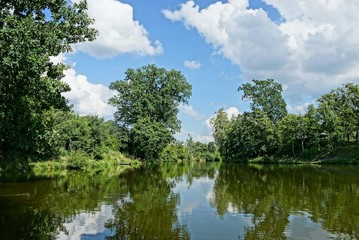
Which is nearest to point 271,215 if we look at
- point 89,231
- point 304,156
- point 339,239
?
point 339,239

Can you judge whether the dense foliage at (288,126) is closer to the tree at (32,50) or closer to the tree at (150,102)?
the tree at (150,102)

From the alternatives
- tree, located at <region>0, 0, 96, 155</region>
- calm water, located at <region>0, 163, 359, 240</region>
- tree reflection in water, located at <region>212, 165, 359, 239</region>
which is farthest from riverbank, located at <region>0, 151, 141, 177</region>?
tree reflection in water, located at <region>212, 165, 359, 239</region>

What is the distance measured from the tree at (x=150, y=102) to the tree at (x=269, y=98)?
58.4 ft

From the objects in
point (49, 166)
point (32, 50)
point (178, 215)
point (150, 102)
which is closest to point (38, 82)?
point (32, 50)

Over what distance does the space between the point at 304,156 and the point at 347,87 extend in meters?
16.0

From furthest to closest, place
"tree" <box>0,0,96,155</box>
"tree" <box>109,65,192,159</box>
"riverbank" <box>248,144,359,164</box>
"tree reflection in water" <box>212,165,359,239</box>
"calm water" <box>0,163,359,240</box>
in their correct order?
1. "tree" <box>109,65,192,159</box>
2. "riverbank" <box>248,144,359,164</box>
3. "tree" <box>0,0,96,155</box>
4. "tree reflection in water" <box>212,165,359,239</box>
5. "calm water" <box>0,163,359,240</box>

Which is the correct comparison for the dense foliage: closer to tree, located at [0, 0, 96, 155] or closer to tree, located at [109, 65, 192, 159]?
tree, located at [109, 65, 192, 159]

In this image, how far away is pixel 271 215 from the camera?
47.4ft

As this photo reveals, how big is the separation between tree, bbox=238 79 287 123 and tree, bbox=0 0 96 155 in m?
67.0

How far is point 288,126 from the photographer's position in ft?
239

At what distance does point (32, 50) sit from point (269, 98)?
74687 mm

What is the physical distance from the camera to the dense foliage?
67.6m

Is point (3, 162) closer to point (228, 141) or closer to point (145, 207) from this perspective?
point (145, 207)

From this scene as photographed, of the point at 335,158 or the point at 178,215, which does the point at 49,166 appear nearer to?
the point at 178,215
